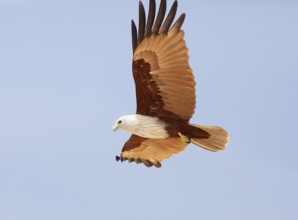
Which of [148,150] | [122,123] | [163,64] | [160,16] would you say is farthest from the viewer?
[148,150]

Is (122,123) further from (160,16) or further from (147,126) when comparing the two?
(160,16)

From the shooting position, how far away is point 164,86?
12328 mm

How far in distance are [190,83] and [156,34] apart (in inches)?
36.2

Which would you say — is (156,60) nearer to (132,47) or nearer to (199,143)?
(132,47)

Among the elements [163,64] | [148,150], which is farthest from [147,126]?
[148,150]

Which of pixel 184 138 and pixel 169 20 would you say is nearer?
pixel 169 20

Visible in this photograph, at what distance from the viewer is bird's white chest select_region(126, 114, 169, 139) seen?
1259 cm

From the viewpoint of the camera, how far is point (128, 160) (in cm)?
1403

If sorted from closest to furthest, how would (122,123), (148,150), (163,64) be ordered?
(163,64) → (122,123) → (148,150)

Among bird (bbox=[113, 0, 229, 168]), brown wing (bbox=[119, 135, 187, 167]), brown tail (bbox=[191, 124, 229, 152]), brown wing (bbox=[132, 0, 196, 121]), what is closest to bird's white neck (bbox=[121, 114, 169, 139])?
bird (bbox=[113, 0, 229, 168])

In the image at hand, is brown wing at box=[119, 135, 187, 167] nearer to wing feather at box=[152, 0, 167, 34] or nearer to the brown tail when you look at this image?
the brown tail

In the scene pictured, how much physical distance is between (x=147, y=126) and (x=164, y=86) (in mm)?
757

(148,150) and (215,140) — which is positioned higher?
(215,140)

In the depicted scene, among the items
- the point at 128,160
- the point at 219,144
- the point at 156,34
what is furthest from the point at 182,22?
the point at 128,160
